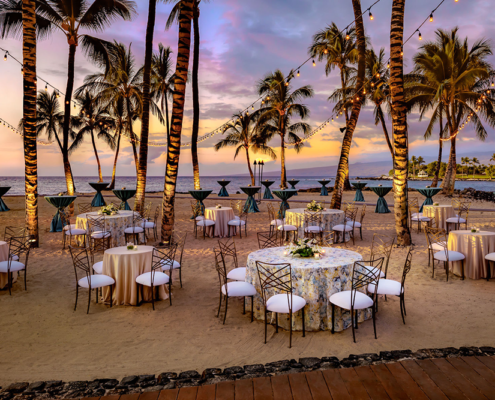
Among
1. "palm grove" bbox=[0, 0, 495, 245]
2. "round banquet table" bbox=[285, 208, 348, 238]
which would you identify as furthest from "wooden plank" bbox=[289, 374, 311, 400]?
"round banquet table" bbox=[285, 208, 348, 238]

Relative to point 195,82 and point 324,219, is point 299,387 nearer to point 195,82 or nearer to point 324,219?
point 324,219

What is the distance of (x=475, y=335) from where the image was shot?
3.65 m

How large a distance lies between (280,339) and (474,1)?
1261 centimetres

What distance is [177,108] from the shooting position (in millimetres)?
8070

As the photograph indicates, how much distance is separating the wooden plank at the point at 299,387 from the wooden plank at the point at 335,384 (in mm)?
181

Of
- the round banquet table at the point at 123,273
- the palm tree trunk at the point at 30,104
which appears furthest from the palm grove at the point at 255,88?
the round banquet table at the point at 123,273

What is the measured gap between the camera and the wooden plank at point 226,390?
2.54 m

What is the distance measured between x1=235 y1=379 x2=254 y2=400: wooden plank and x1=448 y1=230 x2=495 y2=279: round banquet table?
4.95 metres

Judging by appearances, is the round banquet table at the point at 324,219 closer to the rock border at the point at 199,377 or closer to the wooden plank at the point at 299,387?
the rock border at the point at 199,377

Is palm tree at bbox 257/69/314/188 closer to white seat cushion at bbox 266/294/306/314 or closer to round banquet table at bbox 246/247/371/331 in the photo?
round banquet table at bbox 246/247/371/331

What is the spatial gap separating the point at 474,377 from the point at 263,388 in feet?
5.70

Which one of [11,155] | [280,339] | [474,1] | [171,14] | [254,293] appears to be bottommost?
[280,339]

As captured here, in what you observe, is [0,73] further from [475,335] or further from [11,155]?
[475,335]

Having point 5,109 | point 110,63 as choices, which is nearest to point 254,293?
point 110,63
